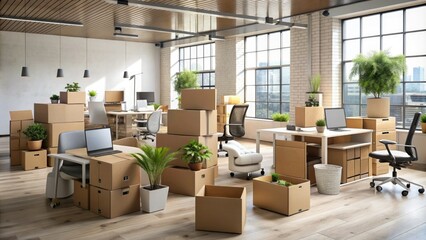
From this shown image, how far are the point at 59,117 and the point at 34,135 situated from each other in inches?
20.7

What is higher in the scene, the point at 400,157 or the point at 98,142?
the point at 98,142

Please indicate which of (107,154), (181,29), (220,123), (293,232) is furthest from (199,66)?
(293,232)

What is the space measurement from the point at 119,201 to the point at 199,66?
10.0 meters

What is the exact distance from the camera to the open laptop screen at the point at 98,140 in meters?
4.59

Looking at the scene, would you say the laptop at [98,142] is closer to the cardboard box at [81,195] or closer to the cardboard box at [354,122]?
the cardboard box at [81,195]

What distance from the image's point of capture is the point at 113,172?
421 cm

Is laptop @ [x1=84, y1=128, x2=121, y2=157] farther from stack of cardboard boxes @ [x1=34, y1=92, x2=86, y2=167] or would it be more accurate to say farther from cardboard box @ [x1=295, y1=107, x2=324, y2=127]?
cardboard box @ [x1=295, y1=107, x2=324, y2=127]

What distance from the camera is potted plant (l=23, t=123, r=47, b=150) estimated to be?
702 centimetres

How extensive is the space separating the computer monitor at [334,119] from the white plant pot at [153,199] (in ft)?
9.82

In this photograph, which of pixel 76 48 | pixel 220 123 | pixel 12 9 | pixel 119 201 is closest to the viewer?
pixel 119 201

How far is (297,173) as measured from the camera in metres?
5.65

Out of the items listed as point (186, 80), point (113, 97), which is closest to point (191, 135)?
point (113, 97)

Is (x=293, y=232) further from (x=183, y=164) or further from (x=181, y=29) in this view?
(x=181, y=29)

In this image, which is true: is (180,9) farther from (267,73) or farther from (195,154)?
(267,73)
